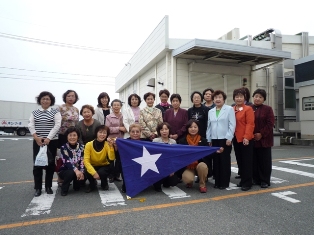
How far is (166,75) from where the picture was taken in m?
11.6

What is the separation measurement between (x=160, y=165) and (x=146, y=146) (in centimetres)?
42

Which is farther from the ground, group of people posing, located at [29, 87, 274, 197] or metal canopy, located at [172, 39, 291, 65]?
metal canopy, located at [172, 39, 291, 65]

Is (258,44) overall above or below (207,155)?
above

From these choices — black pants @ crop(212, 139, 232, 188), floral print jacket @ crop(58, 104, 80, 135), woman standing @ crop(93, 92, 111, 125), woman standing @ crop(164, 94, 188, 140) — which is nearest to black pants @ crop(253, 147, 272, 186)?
black pants @ crop(212, 139, 232, 188)

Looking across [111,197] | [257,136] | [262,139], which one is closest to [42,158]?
[111,197]

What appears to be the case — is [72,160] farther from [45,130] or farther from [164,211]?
[164,211]

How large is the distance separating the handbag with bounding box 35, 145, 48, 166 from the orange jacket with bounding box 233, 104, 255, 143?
11.4 feet

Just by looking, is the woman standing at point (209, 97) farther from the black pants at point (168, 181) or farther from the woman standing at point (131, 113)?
the black pants at point (168, 181)

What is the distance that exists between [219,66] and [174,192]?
9.02 metres

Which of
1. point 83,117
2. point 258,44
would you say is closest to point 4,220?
point 83,117

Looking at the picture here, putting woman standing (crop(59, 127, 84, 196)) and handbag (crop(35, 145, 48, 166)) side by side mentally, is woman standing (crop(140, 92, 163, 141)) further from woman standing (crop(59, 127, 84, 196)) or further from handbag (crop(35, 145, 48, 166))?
handbag (crop(35, 145, 48, 166))

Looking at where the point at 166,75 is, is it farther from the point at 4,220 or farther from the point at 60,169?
the point at 4,220

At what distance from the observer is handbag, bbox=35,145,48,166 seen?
12.9ft

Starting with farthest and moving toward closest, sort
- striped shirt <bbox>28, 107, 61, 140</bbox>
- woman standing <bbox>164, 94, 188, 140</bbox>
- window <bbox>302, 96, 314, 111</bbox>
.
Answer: window <bbox>302, 96, 314, 111</bbox>, woman standing <bbox>164, 94, 188, 140</bbox>, striped shirt <bbox>28, 107, 61, 140</bbox>
